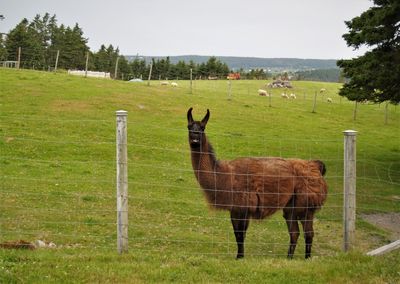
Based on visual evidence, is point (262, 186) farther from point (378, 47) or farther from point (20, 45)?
point (20, 45)

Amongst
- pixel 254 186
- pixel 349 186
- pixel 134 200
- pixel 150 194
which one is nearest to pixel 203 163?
pixel 254 186

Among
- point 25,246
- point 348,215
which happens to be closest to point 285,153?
point 348,215

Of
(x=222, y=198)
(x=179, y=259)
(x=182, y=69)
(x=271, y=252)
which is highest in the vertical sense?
(x=182, y=69)

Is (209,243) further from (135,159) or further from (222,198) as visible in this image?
(135,159)

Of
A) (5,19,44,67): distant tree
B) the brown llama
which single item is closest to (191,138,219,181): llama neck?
the brown llama

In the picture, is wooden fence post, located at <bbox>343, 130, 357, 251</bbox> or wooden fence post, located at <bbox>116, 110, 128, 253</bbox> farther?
wooden fence post, located at <bbox>343, 130, 357, 251</bbox>

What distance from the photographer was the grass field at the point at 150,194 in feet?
21.7

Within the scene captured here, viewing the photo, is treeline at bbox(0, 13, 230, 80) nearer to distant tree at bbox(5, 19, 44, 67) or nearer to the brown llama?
distant tree at bbox(5, 19, 44, 67)

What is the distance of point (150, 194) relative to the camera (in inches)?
570

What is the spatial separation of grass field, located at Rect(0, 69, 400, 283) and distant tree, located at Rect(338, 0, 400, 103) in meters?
3.20

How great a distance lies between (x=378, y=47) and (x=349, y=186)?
11558 millimetres

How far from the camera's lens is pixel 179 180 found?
1698 centimetres

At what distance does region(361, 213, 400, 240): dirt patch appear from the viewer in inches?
502

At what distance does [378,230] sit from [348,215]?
559 cm
